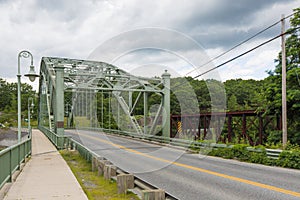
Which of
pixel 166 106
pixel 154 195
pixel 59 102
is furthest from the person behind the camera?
pixel 166 106

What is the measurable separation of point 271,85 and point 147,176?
35.4 ft

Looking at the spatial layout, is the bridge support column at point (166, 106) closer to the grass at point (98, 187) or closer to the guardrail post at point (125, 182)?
the grass at point (98, 187)

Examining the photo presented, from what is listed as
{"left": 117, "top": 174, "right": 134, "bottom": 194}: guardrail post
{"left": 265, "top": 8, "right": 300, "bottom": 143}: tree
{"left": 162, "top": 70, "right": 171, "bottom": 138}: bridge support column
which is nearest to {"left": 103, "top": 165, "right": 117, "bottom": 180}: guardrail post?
{"left": 117, "top": 174, "right": 134, "bottom": 194}: guardrail post

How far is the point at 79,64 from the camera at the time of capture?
98.7ft

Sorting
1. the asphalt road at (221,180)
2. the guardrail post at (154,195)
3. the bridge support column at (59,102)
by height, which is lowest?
the asphalt road at (221,180)

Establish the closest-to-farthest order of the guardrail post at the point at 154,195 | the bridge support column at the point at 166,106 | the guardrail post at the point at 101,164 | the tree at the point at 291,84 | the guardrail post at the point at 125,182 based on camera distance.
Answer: the guardrail post at the point at 154,195
the guardrail post at the point at 125,182
the guardrail post at the point at 101,164
the tree at the point at 291,84
the bridge support column at the point at 166,106

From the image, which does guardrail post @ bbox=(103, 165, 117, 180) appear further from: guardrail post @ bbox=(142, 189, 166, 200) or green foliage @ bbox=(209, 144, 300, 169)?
green foliage @ bbox=(209, 144, 300, 169)

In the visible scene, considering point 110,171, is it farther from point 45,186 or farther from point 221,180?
point 221,180

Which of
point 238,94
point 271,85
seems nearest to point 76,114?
point 238,94

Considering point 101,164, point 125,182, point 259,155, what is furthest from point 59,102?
point 125,182

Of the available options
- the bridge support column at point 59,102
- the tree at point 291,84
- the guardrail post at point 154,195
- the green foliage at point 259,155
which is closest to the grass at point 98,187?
the guardrail post at point 154,195

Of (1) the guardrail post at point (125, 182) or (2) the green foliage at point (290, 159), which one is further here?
(2) the green foliage at point (290, 159)

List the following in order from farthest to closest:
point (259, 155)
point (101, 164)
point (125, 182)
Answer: point (259, 155) < point (101, 164) < point (125, 182)

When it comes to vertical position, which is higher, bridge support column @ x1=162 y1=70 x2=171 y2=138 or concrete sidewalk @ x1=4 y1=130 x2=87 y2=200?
bridge support column @ x1=162 y1=70 x2=171 y2=138
